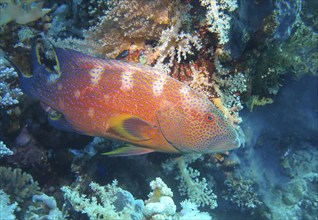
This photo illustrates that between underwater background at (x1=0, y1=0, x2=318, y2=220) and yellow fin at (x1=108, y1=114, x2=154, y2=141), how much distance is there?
63 centimetres

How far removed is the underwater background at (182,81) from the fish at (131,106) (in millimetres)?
523

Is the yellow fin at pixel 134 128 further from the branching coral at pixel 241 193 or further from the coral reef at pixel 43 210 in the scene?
the branching coral at pixel 241 193

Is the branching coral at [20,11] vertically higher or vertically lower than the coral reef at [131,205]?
higher

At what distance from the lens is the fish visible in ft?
9.15

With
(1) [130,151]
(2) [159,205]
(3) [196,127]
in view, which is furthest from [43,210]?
(3) [196,127]

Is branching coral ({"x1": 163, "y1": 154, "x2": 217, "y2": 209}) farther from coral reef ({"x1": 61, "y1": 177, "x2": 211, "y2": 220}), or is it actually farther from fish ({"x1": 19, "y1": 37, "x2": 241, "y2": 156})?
fish ({"x1": 19, "y1": 37, "x2": 241, "y2": 156})

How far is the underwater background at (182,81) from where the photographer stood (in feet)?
11.2

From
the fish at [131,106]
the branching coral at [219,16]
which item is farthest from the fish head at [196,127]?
the branching coral at [219,16]

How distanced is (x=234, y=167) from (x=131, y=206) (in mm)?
2661

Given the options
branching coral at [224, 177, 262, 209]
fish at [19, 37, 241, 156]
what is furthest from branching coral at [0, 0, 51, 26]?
branching coral at [224, 177, 262, 209]

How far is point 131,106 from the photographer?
113 inches

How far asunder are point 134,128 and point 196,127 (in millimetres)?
650

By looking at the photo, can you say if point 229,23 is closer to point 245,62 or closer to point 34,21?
point 245,62

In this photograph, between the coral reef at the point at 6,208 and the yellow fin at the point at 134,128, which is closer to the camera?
the yellow fin at the point at 134,128
